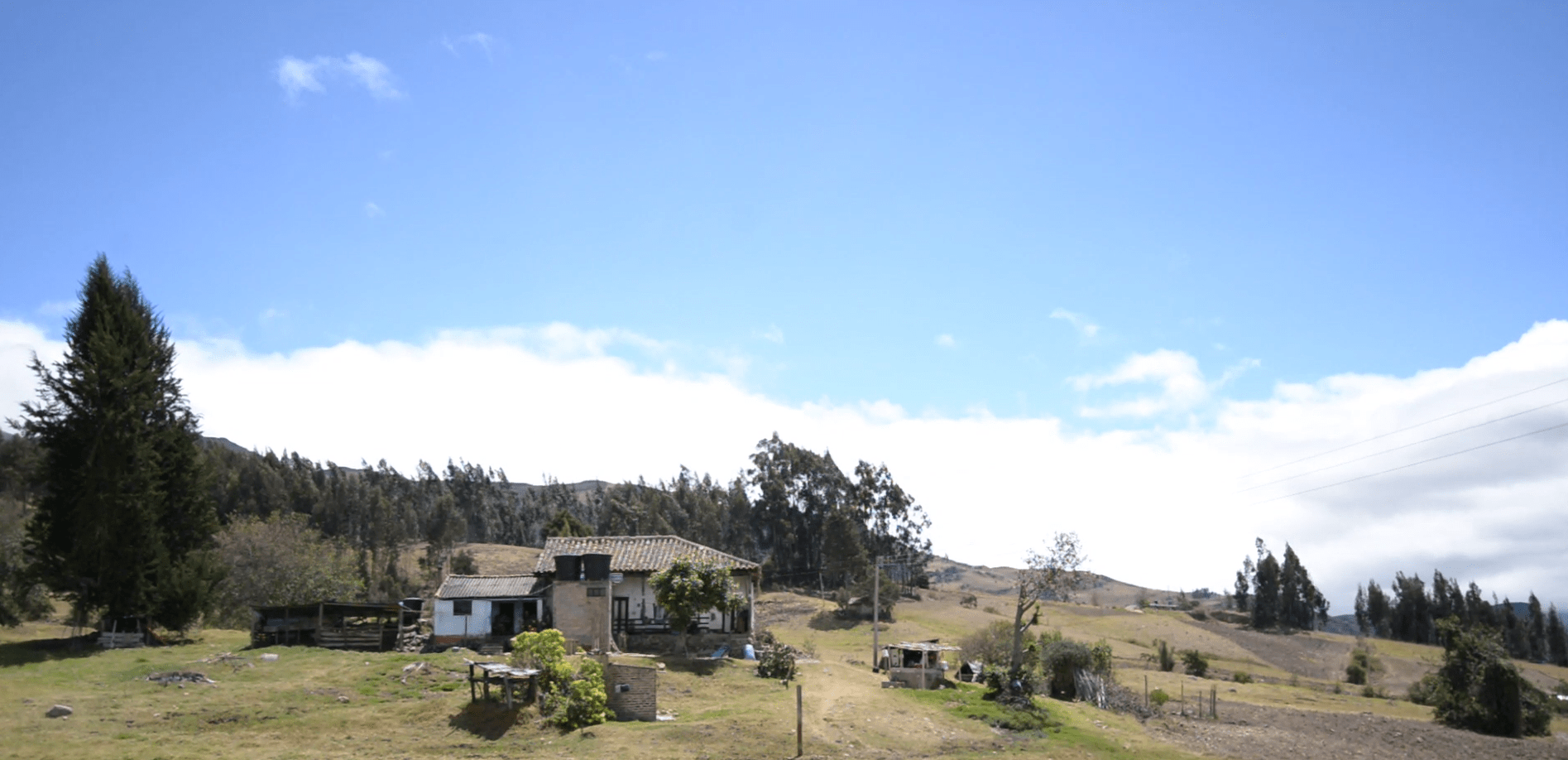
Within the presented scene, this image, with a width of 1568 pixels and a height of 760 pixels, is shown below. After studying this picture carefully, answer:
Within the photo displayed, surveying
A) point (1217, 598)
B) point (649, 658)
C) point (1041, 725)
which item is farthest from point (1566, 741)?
point (1217, 598)

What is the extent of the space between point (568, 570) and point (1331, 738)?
31547mm

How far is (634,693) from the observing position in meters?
30.3

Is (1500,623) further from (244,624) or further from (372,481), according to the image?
(372,481)

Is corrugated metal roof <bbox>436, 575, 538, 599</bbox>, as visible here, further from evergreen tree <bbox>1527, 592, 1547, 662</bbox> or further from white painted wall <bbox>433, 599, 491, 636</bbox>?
evergreen tree <bbox>1527, 592, 1547, 662</bbox>

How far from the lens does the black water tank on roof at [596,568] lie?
43219mm

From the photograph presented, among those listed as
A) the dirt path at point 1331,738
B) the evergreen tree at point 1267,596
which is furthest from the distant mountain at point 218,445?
the evergreen tree at point 1267,596

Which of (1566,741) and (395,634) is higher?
(395,634)

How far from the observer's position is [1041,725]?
33562 mm

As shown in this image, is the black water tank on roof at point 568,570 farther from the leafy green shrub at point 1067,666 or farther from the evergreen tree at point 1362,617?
the evergreen tree at point 1362,617

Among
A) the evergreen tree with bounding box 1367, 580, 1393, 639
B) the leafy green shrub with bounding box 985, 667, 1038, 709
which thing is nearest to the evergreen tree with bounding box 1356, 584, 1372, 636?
the evergreen tree with bounding box 1367, 580, 1393, 639

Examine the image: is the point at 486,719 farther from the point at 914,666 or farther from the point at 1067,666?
the point at 1067,666

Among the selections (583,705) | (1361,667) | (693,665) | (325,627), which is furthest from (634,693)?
(1361,667)

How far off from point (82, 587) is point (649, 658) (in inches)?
863

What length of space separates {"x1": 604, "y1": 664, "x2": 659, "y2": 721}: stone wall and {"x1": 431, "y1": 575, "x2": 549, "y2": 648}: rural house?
12981 mm
